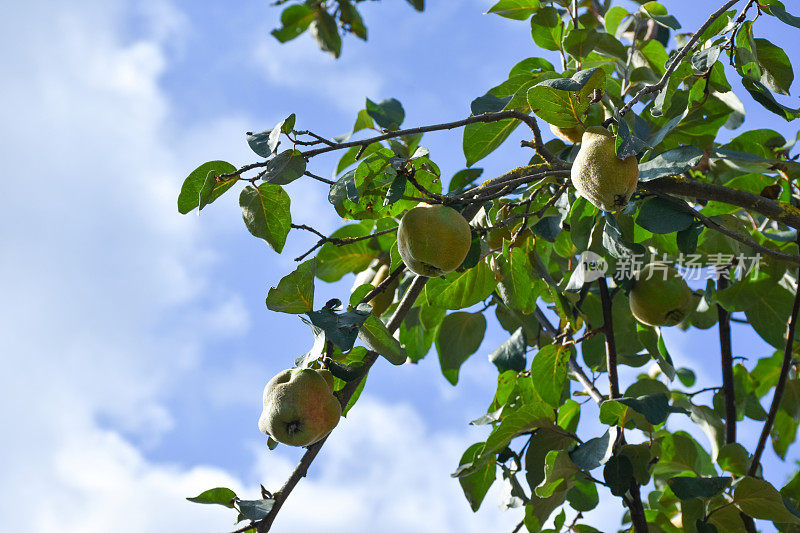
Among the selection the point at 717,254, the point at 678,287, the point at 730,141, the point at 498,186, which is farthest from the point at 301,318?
the point at 730,141

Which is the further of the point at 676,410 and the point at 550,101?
the point at 676,410

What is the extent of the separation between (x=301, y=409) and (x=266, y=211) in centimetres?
39

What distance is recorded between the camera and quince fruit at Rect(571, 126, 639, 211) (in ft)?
4.06

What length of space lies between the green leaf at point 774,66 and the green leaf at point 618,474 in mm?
907

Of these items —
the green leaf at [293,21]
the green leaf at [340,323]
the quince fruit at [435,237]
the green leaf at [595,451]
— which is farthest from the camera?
the green leaf at [293,21]

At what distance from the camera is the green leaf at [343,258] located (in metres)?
1.98

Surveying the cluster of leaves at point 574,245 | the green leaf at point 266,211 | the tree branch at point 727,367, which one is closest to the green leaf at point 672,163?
the cluster of leaves at point 574,245

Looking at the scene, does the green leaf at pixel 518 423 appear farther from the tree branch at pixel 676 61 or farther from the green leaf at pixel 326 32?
the green leaf at pixel 326 32

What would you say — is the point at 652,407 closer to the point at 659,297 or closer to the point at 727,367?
the point at 659,297

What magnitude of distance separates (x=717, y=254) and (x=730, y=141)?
34 centimetres

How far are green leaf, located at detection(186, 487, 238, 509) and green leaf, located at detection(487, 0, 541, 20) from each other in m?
1.44

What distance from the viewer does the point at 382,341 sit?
4.45 feet

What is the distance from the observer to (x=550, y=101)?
138cm

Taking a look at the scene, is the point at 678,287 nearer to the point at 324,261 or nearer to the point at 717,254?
the point at 717,254
